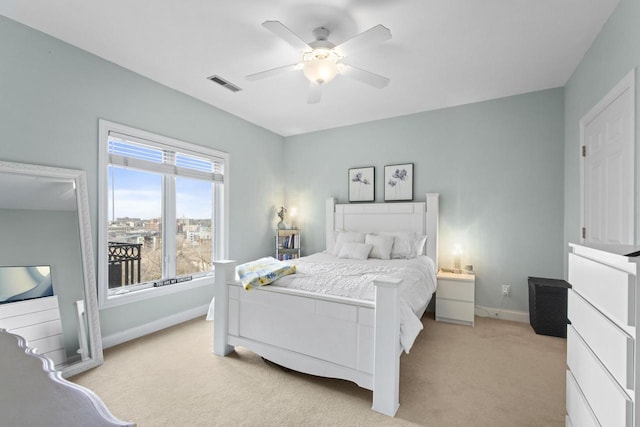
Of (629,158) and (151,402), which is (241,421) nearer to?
(151,402)

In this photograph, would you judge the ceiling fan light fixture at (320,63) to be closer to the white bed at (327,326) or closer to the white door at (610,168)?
the white bed at (327,326)

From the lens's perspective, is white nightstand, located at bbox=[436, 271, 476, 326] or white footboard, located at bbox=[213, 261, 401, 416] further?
white nightstand, located at bbox=[436, 271, 476, 326]

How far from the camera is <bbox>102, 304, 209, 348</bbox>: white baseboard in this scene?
268 cm

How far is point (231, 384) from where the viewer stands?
2092 millimetres

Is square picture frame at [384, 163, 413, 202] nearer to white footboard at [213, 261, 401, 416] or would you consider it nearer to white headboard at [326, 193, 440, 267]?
white headboard at [326, 193, 440, 267]

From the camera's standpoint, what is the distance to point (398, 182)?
410cm

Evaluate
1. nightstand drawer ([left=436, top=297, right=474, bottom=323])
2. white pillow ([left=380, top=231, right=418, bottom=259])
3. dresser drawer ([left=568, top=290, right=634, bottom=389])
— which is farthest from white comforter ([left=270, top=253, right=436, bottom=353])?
dresser drawer ([left=568, top=290, right=634, bottom=389])

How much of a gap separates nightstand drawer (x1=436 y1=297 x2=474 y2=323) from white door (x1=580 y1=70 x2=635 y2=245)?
1318 millimetres

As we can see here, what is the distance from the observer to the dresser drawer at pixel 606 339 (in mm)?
820

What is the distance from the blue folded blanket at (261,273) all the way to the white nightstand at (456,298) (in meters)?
1.97

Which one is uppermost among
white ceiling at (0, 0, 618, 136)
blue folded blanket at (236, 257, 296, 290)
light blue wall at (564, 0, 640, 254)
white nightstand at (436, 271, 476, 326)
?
white ceiling at (0, 0, 618, 136)

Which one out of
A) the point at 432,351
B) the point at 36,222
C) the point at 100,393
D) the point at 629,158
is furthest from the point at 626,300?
the point at 36,222

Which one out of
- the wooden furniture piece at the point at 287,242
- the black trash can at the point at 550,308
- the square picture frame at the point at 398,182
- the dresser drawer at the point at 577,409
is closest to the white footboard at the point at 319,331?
the dresser drawer at the point at 577,409

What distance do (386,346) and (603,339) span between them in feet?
3.42
